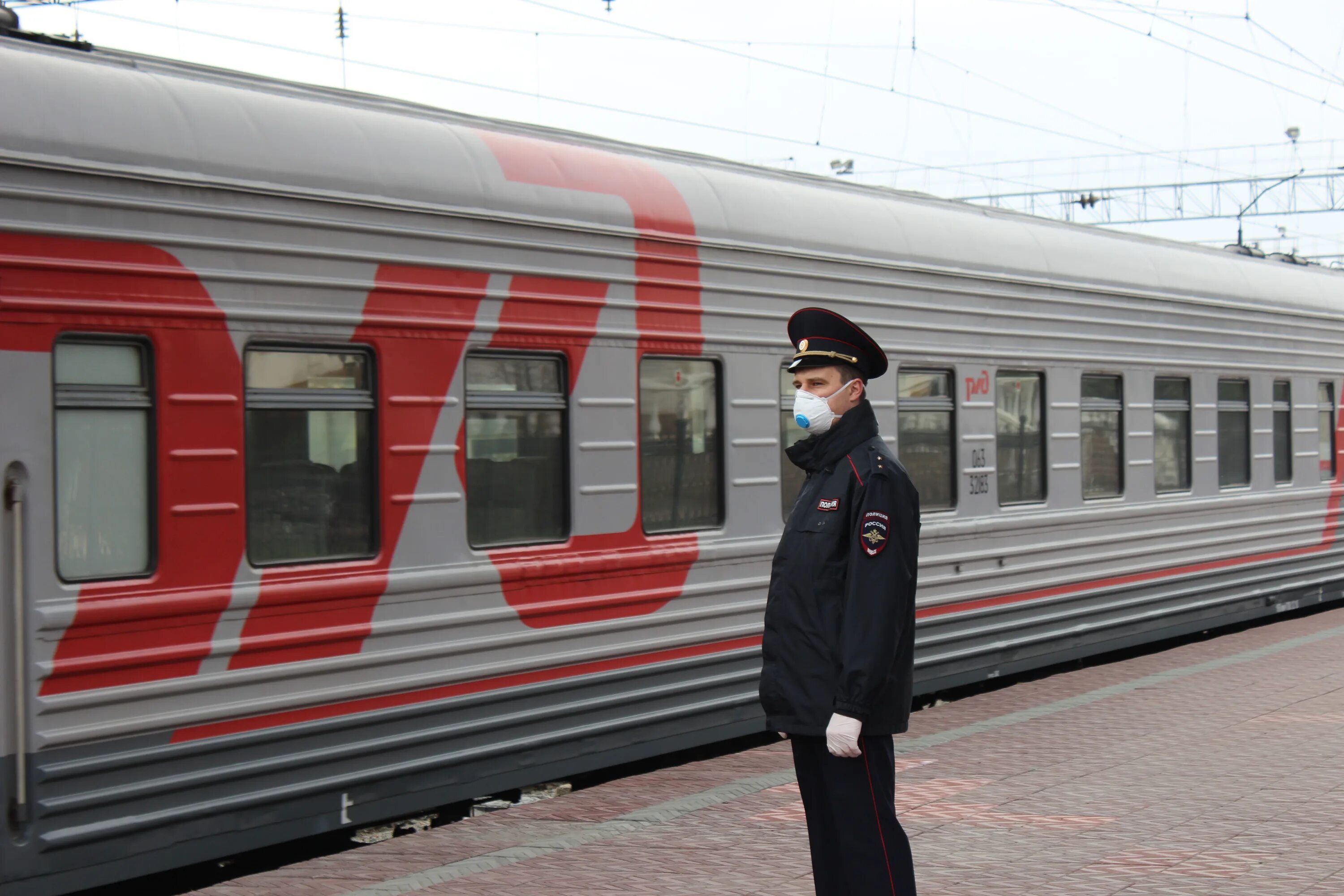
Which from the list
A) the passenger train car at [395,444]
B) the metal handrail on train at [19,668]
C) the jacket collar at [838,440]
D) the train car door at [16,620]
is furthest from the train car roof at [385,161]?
the jacket collar at [838,440]

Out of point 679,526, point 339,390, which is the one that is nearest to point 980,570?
point 679,526

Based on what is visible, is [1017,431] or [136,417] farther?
[1017,431]

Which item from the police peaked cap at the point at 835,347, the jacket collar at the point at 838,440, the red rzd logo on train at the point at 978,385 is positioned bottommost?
the jacket collar at the point at 838,440

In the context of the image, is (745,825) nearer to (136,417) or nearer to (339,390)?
(339,390)

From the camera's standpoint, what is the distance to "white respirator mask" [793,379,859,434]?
444 centimetres

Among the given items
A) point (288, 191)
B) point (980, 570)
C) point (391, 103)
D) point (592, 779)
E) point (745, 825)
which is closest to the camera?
point (288, 191)

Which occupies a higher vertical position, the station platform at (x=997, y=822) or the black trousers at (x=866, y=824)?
the black trousers at (x=866, y=824)

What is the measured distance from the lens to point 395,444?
6.60 metres

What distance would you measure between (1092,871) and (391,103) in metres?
4.59

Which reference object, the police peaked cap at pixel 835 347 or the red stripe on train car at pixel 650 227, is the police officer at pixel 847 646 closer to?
the police peaked cap at pixel 835 347

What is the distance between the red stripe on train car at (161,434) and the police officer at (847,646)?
2500 mm

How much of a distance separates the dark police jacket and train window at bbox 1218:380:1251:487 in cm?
977

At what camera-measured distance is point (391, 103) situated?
7254mm

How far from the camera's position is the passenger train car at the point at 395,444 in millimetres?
5508
